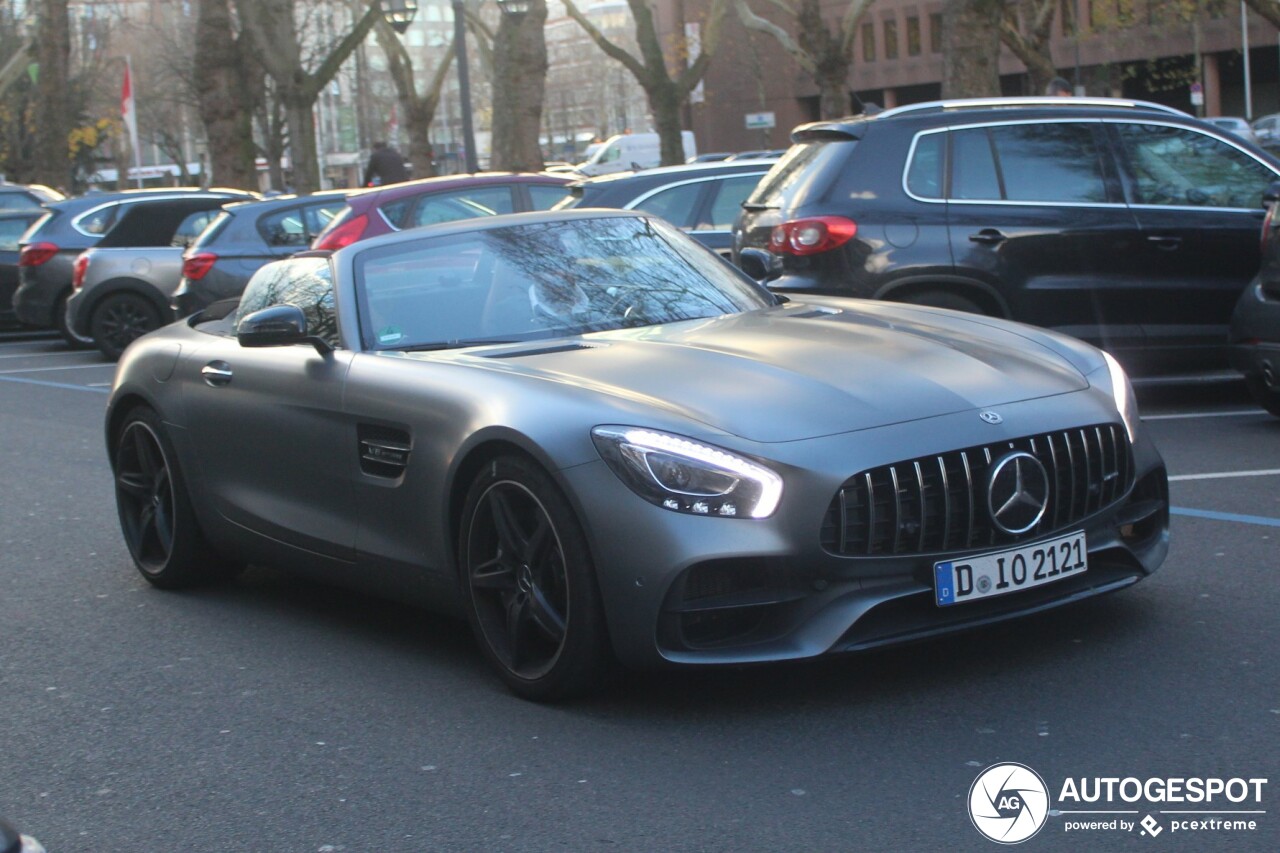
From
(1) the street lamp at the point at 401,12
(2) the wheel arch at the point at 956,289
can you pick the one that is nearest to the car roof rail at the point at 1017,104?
(2) the wheel arch at the point at 956,289

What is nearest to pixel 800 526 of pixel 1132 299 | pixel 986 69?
pixel 1132 299

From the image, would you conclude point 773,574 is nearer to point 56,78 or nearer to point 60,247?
point 60,247

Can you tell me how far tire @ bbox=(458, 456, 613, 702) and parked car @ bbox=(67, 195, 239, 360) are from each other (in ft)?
43.4

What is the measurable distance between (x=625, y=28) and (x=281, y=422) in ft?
463

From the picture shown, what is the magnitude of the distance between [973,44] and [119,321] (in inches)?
384

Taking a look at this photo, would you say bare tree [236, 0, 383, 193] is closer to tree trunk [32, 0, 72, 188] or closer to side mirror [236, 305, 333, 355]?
tree trunk [32, 0, 72, 188]

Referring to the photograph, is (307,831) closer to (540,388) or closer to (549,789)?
(549,789)

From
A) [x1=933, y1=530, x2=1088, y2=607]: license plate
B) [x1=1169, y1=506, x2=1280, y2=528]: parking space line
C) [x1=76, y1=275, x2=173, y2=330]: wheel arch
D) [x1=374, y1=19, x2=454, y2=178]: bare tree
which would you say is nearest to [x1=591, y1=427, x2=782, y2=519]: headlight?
[x1=933, y1=530, x2=1088, y2=607]: license plate

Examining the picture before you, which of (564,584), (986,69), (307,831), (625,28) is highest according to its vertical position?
(625,28)

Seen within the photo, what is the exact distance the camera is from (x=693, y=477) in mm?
4504

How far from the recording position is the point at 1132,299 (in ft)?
32.2

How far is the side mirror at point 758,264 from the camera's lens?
7.03m

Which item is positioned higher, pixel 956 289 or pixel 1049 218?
pixel 1049 218

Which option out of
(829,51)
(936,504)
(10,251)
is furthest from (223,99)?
(936,504)
